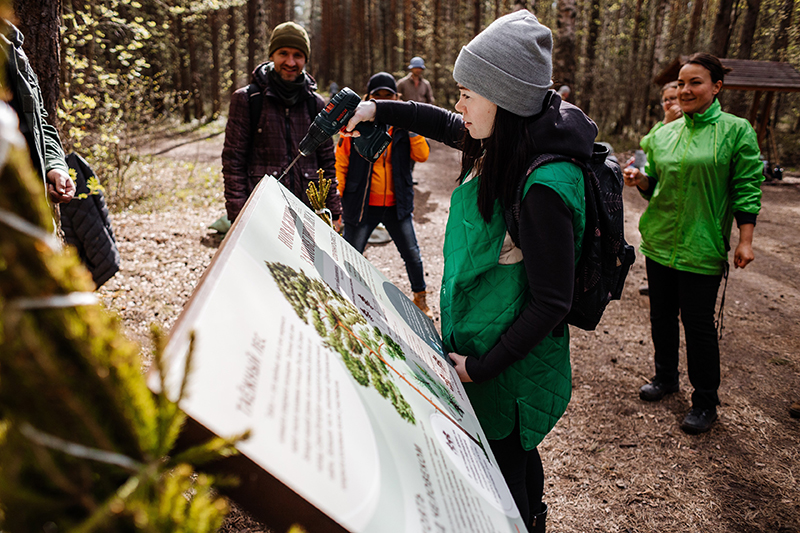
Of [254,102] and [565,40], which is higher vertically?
[565,40]

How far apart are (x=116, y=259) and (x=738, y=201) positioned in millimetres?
4230

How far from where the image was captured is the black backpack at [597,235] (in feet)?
4.51

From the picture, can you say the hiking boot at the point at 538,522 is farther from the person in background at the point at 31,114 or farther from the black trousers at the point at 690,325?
the person in background at the point at 31,114

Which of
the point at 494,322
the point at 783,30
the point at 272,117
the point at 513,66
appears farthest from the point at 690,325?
the point at 783,30

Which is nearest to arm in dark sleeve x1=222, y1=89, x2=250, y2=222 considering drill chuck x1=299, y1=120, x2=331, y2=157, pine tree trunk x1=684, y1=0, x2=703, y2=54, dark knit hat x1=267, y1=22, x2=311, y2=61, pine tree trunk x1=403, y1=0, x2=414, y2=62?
dark knit hat x1=267, y1=22, x2=311, y2=61

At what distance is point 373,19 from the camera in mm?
30812

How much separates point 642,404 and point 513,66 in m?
3.03

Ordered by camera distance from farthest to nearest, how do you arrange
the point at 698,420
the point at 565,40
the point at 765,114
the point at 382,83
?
the point at 765,114, the point at 565,40, the point at 382,83, the point at 698,420

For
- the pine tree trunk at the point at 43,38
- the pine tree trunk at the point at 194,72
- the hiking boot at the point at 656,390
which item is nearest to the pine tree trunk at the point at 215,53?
the pine tree trunk at the point at 194,72

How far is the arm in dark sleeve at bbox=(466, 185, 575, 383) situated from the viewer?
1256 mm

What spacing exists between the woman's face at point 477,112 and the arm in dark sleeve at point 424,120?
45 cm

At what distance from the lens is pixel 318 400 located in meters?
0.66

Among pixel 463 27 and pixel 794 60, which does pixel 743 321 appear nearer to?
pixel 794 60

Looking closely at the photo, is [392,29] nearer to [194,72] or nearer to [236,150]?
[194,72]
